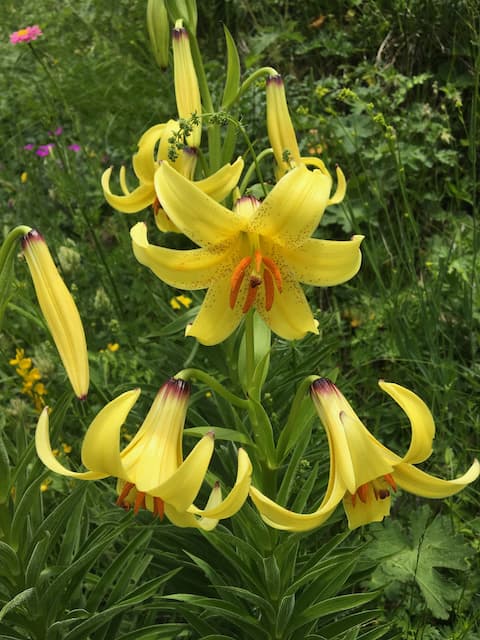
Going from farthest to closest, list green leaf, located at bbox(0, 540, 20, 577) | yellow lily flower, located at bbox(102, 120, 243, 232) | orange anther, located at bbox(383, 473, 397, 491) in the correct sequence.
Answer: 1. yellow lily flower, located at bbox(102, 120, 243, 232)
2. green leaf, located at bbox(0, 540, 20, 577)
3. orange anther, located at bbox(383, 473, 397, 491)

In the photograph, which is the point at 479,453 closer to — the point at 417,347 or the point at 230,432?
the point at 417,347

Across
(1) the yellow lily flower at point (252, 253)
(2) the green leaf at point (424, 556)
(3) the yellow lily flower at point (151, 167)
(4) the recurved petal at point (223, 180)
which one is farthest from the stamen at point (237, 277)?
(2) the green leaf at point (424, 556)

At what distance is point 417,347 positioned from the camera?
1597 mm

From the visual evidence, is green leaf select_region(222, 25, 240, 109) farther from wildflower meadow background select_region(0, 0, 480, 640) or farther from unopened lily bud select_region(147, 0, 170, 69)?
wildflower meadow background select_region(0, 0, 480, 640)

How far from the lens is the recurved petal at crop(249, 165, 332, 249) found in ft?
2.68

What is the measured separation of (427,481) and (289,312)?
27 centimetres

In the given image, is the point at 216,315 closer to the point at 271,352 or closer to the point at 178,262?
the point at 178,262

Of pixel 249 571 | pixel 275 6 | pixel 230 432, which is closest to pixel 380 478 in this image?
pixel 230 432

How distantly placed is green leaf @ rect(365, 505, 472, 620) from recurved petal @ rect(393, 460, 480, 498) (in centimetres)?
44

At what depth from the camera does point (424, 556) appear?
1312 millimetres

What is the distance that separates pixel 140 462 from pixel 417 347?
91cm

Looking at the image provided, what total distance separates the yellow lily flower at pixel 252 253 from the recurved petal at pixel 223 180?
0.17m

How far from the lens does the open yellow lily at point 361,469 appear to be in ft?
2.57

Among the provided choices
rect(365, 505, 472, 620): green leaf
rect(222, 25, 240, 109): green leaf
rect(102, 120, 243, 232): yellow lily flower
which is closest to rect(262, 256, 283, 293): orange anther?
rect(102, 120, 243, 232): yellow lily flower
